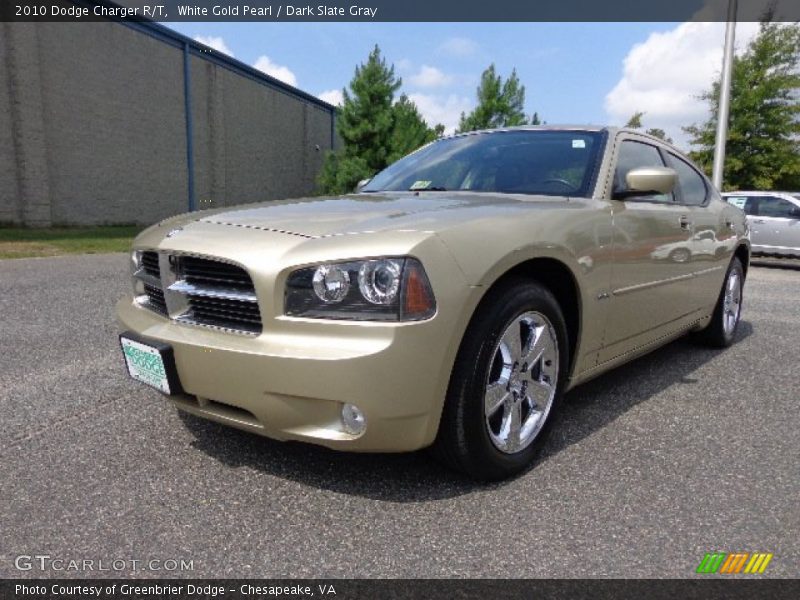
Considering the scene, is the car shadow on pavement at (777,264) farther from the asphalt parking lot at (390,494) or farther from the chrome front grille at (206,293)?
the chrome front grille at (206,293)

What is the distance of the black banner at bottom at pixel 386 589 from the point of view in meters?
1.64

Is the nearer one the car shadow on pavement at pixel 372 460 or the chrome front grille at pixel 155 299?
the car shadow on pavement at pixel 372 460

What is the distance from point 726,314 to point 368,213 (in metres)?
3.44

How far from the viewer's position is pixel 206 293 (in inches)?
84.0

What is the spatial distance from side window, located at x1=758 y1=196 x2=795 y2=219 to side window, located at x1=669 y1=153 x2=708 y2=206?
8981 millimetres

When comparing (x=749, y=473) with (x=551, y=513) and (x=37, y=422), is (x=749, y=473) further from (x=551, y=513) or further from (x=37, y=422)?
(x=37, y=422)

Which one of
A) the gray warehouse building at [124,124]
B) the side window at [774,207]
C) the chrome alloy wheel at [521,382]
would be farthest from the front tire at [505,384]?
the gray warehouse building at [124,124]

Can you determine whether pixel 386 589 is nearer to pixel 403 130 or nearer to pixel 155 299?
pixel 155 299

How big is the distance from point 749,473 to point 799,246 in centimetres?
1101

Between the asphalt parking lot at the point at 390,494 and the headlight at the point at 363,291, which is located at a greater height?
the headlight at the point at 363,291

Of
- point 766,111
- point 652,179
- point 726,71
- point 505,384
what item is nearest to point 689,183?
point 652,179

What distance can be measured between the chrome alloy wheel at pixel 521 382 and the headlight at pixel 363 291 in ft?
1.47

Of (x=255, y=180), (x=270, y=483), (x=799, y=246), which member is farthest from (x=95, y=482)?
(x=255, y=180)

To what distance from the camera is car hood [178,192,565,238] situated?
208cm
